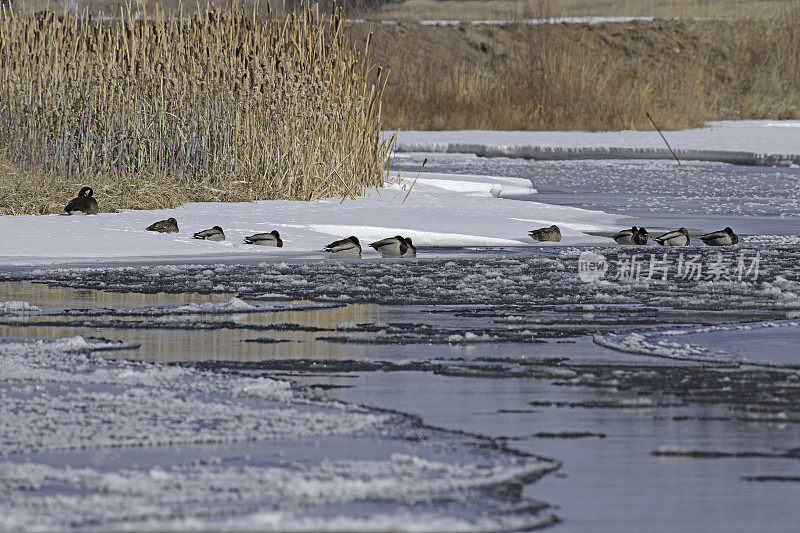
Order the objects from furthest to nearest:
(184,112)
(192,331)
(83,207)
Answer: (184,112) → (83,207) → (192,331)

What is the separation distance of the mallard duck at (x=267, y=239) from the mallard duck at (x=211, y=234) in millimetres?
287

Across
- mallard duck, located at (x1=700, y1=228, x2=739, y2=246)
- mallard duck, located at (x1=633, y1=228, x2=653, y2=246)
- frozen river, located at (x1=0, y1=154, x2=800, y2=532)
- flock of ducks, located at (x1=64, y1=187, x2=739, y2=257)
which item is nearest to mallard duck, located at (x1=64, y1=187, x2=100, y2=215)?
flock of ducks, located at (x1=64, y1=187, x2=739, y2=257)

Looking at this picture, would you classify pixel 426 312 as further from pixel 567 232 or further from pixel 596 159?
pixel 596 159

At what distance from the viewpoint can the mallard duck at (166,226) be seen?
462 inches

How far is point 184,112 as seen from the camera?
15664 mm

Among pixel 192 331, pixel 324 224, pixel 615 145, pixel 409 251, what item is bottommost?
pixel 192 331

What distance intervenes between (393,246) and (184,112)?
218 inches

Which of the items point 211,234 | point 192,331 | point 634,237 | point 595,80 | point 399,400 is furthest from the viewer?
point 595,80

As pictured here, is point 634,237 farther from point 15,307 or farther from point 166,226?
point 15,307

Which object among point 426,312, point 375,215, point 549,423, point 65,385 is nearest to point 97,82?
point 375,215

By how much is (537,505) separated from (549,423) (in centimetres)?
102

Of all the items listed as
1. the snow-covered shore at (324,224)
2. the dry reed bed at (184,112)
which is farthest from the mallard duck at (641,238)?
the dry reed bed at (184,112)

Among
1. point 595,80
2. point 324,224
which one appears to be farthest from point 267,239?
point 595,80

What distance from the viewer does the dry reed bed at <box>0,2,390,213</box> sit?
610 inches
